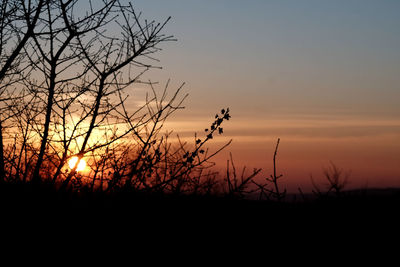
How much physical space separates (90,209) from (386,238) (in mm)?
3459

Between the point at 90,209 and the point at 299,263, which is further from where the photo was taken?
the point at 90,209

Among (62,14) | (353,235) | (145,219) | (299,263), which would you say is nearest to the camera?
(299,263)

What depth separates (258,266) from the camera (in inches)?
192

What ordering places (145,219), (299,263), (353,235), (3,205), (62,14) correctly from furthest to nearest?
(62,14) < (3,205) < (145,219) < (353,235) < (299,263)

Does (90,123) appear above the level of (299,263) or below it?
above

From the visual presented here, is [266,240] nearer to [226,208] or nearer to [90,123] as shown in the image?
[226,208]

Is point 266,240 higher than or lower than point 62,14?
lower

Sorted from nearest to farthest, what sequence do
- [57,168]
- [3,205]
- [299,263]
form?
[299,263]
[3,205]
[57,168]

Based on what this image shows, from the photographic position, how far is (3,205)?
625 cm

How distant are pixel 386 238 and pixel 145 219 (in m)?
2.69

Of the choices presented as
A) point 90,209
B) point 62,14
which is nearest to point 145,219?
point 90,209

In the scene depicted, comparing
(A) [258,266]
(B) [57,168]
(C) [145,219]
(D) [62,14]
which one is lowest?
(A) [258,266]

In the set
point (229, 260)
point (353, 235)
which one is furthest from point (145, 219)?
point (353, 235)

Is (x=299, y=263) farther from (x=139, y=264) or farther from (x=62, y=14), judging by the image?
(x=62, y=14)
